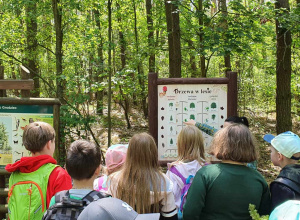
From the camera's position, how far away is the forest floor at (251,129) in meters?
9.23

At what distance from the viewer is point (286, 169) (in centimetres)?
256

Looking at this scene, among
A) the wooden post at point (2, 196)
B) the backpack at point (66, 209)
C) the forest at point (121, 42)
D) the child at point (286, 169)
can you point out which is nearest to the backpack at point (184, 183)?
the child at point (286, 169)

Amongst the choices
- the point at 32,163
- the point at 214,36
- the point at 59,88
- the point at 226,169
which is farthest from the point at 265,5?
the point at 32,163

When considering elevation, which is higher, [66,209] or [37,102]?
[37,102]

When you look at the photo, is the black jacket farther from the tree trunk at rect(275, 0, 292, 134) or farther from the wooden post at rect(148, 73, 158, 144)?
the tree trunk at rect(275, 0, 292, 134)

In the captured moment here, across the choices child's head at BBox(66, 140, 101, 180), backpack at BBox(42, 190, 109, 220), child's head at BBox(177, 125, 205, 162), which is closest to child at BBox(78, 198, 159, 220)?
backpack at BBox(42, 190, 109, 220)

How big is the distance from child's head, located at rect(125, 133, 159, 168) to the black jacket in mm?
978

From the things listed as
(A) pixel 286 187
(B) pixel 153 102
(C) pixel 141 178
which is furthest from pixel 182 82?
(A) pixel 286 187

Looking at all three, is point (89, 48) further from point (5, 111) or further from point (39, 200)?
point (39, 200)

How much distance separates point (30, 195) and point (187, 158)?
4.80 ft

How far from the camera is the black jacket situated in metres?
2.42

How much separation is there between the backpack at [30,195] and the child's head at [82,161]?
53 cm

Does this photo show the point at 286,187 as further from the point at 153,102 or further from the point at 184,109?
the point at 153,102

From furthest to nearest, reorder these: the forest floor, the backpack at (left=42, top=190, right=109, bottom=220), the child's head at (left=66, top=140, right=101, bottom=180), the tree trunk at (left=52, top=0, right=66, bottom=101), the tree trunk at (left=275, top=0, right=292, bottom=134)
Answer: the forest floor, the tree trunk at (left=275, top=0, right=292, bottom=134), the tree trunk at (left=52, top=0, right=66, bottom=101), the child's head at (left=66, top=140, right=101, bottom=180), the backpack at (left=42, top=190, right=109, bottom=220)
